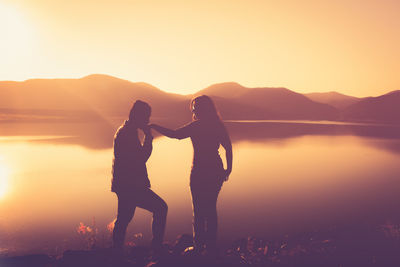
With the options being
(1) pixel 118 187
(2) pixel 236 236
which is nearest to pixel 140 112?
(1) pixel 118 187

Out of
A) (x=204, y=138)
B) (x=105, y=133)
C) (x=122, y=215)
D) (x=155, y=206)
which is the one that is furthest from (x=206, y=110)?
(x=105, y=133)

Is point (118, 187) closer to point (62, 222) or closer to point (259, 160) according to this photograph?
point (62, 222)

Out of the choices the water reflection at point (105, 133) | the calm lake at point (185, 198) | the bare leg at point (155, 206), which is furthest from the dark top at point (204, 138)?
the water reflection at point (105, 133)

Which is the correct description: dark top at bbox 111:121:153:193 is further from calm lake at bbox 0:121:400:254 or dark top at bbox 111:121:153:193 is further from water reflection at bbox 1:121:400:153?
water reflection at bbox 1:121:400:153

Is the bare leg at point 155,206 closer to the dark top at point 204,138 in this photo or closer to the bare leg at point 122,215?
the bare leg at point 122,215

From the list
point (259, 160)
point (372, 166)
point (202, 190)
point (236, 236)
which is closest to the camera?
point (202, 190)

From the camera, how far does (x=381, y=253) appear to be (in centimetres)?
621

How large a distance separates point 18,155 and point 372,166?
2991 centimetres

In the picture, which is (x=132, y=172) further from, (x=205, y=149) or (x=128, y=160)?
(x=205, y=149)

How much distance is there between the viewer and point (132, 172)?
470 centimetres

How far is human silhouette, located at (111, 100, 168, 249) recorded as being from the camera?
4660 millimetres

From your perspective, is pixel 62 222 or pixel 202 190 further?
pixel 62 222

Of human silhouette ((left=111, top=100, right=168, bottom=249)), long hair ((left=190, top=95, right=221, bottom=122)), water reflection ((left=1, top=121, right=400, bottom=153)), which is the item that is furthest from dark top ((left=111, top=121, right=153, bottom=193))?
water reflection ((left=1, top=121, right=400, bottom=153))

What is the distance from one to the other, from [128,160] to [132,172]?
19 cm
